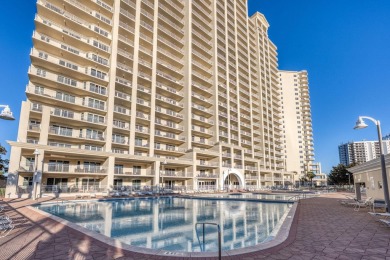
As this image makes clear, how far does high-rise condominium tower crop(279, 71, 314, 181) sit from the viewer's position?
95.6m

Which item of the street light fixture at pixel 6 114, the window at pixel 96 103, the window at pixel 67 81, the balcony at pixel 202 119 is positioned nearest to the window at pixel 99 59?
the window at pixel 67 81

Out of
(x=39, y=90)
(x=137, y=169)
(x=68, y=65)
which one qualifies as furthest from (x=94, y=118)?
(x=137, y=169)

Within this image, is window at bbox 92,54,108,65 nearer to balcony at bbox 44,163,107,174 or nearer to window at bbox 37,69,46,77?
window at bbox 37,69,46,77

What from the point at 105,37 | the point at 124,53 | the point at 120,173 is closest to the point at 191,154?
the point at 120,173

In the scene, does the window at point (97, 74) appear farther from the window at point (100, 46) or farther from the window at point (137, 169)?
the window at point (137, 169)

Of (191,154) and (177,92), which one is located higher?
(177,92)

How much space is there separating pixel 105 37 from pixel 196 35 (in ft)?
70.7

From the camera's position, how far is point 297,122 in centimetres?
10081

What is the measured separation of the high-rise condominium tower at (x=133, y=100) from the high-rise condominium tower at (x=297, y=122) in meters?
38.7

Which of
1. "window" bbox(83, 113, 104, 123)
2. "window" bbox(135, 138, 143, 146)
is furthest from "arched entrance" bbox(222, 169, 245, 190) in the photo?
"window" bbox(83, 113, 104, 123)

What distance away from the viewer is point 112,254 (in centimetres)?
580

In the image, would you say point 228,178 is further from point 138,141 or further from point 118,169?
point 118,169

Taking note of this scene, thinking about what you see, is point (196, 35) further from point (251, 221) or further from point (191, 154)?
point (251, 221)

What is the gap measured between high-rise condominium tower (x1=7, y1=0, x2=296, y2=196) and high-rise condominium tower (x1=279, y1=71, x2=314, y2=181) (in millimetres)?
38718
